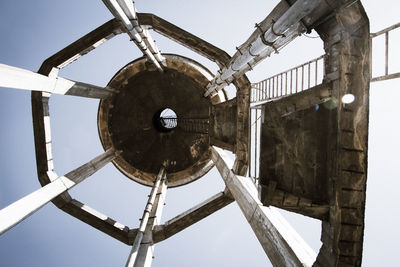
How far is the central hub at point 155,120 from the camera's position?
14328 mm

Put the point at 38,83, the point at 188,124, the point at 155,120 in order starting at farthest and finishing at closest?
1. the point at 155,120
2. the point at 188,124
3. the point at 38,83

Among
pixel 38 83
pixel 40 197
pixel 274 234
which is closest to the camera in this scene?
pixel 274 234

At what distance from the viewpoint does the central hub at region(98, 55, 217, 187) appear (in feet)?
47.0

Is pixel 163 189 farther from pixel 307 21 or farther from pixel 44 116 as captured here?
pixel 307 21

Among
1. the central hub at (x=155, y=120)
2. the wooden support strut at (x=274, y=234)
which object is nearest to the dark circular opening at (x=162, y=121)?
the central hub at (x=155, y=120)

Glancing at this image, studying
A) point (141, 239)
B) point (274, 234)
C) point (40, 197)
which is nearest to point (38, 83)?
point (40, 197)

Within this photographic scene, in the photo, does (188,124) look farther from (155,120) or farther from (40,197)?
(40,197)

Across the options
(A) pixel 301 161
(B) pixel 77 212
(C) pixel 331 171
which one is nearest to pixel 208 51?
(A) pixel 301 161

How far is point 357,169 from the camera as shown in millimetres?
4133

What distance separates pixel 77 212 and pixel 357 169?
9.42 m

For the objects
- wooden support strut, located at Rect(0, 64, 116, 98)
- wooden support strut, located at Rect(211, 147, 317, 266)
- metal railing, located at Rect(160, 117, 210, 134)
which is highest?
wooden support strut, located at Rect(0, 64, 116, 98)

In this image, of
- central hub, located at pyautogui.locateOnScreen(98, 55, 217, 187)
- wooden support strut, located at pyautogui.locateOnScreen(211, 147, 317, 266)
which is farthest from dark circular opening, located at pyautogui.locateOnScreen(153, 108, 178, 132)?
wooden support strut, located at pyautogui.locateOnScreen(211, 147, 317, 266)

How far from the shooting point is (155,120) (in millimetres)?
15664

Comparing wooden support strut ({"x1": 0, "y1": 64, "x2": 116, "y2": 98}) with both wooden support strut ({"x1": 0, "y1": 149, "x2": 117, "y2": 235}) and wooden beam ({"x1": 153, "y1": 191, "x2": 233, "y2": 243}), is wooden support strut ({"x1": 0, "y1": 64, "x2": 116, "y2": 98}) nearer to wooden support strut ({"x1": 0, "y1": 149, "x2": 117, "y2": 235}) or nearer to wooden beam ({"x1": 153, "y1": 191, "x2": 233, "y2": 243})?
wooden support strut ({"x1": 0, "y1": 149, "x2": 117, "y2": 235})
